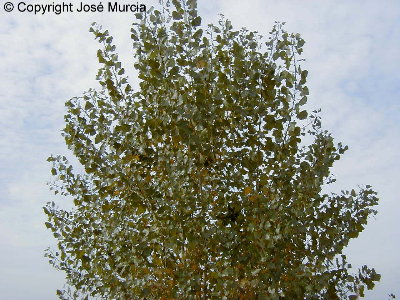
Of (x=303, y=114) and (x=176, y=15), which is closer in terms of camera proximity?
(x=303, y=114)

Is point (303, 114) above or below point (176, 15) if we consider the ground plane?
below

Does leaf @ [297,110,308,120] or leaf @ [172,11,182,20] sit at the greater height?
leaf @ [172,11,182,20]

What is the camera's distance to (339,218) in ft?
22.7

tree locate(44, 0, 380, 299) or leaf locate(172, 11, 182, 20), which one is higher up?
leaf locate(172, 11, 182, 20)

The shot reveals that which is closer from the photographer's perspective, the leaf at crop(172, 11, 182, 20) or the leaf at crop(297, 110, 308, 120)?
the leaf at crop(297, 110, 308, 120)

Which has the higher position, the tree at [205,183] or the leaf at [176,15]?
the leaf at [176,15]

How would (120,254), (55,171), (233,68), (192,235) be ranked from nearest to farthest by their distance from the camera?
1. (192,235)
2. (120,254)
3. (233,68)
4. (55,171)

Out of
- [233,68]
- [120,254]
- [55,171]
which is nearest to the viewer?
[120,254]

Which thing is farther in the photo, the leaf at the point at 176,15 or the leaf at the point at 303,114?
the leaf at the point at 176,15

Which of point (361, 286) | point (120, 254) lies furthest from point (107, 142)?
point (361, 286)

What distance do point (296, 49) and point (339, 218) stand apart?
7.91ft

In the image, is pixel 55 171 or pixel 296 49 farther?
pixel 55 171

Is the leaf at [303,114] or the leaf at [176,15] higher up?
the leaf at [176,15]

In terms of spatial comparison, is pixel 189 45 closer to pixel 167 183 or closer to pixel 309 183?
pixel 167 183
